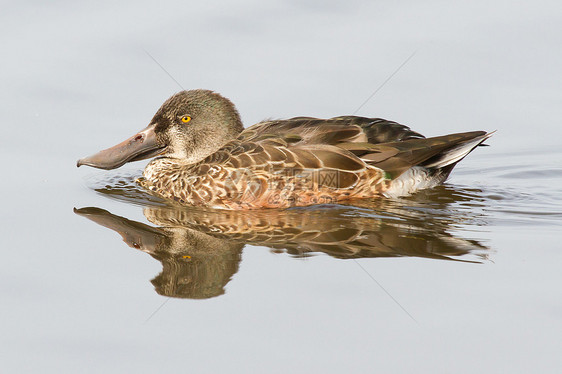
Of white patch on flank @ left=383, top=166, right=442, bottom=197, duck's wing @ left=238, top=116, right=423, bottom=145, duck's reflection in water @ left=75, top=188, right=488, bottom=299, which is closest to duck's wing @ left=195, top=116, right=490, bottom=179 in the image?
duck's wing @ left=238, top=116, right=423, bottom=145

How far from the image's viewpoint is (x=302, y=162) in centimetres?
896

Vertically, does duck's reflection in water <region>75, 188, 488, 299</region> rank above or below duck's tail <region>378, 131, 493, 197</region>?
below

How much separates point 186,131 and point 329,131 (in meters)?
1.76

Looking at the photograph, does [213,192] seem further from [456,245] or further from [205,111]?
[456,245]

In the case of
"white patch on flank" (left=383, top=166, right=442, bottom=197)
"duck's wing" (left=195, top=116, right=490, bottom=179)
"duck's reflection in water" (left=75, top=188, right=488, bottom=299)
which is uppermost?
"duck's wing" (left=195, top=116, right=490, bottom=179)

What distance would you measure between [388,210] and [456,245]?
54.8 inches

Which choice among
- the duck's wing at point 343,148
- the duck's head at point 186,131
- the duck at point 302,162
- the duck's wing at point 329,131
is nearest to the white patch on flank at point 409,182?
the duck at point 302,162

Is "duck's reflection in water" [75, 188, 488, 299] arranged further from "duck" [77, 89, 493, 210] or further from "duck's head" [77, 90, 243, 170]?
"duck's head" [77, 90, 243, 170]

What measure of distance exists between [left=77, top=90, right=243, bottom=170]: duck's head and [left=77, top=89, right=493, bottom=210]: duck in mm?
12

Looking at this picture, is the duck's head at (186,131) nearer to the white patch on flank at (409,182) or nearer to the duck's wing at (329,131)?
the duck's wing at (329,131)

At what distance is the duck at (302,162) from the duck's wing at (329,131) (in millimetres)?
11

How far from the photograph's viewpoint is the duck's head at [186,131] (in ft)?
32.1

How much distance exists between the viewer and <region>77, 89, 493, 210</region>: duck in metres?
8.98

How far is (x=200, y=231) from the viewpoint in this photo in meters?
8.23
